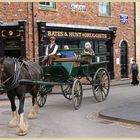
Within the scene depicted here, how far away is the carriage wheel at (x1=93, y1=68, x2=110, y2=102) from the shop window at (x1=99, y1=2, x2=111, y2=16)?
42.7ft

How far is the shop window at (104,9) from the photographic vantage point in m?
30.0

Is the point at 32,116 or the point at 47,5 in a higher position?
the point at 47,5

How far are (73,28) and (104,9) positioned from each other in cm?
424

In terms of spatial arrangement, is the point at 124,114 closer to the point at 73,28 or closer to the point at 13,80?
the point at 13,80

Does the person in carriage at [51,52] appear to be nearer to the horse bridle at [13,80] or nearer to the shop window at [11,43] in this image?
the horse bridle at [13,80]

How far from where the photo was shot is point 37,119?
13.0 m

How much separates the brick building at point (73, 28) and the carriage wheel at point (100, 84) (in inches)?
122

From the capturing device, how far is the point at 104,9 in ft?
100.0

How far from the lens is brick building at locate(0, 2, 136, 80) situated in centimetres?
2462

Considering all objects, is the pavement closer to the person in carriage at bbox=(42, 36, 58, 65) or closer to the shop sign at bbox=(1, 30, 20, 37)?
the person in carriage at bbox=(42, 36, 58, 65)

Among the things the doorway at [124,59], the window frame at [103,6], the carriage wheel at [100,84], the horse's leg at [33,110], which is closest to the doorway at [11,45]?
the window frame at [103,6]

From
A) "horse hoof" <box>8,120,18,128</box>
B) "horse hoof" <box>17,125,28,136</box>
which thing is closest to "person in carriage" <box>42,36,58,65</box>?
"horse hoof" <box>8,120,18,128</box>

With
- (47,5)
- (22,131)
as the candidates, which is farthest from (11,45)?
(22,131)

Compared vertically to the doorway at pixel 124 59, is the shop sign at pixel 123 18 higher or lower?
higher
